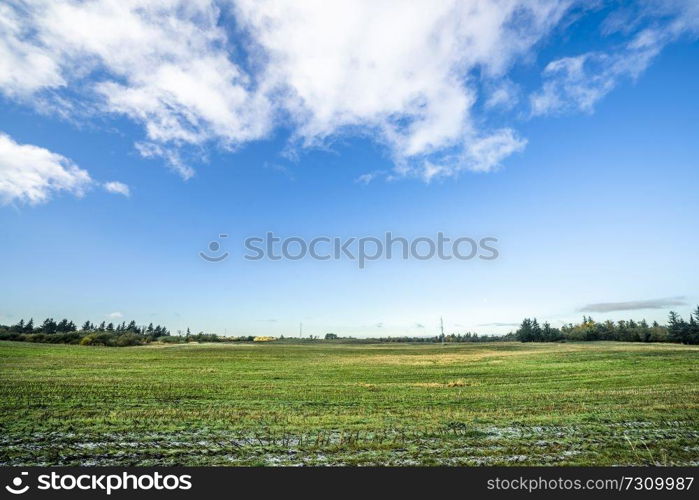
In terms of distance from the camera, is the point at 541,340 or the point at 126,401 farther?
the point at 541,340

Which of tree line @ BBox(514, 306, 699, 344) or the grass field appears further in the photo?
tree line @ BBox(514, 306, 699, 344)

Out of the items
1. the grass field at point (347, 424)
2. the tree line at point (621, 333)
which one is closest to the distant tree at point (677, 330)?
the tree line at point (621, 333)

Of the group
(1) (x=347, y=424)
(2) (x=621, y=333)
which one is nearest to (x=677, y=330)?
(2) (x=621, y=333)

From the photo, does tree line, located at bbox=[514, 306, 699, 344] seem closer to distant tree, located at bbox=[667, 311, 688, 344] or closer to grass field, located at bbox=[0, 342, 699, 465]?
distant tree, located at bbox=[667, 311, 688, 344]

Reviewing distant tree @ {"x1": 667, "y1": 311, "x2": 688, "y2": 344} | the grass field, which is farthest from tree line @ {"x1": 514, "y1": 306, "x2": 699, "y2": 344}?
the grass field

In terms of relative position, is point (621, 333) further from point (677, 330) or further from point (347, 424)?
point (347, 424)

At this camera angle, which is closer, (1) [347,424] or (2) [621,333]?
(1) [347,424]

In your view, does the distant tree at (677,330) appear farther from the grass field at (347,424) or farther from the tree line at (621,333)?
the grass field at (347,424)

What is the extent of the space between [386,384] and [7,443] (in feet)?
74.6
